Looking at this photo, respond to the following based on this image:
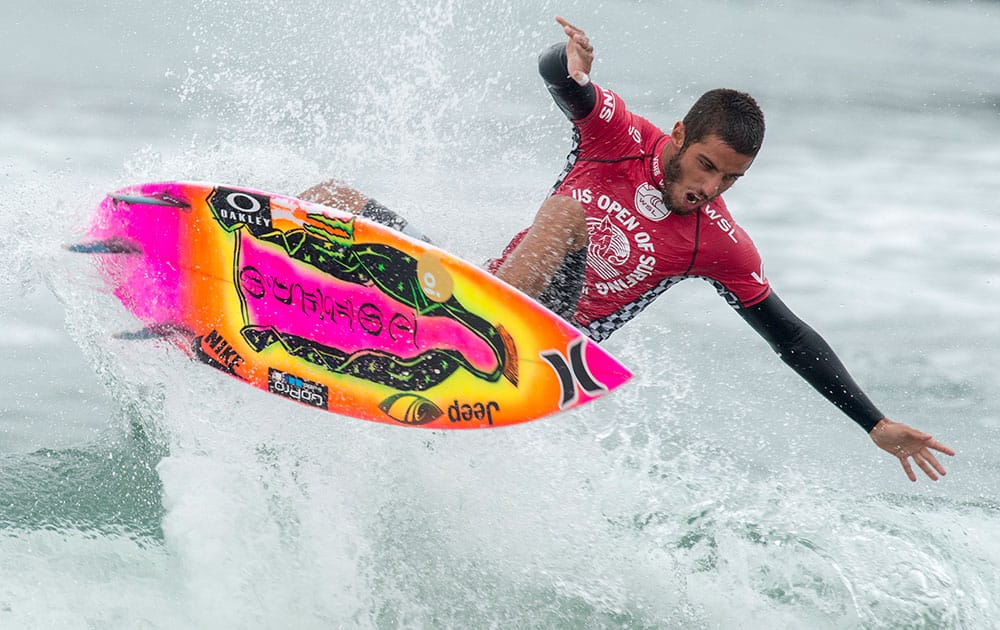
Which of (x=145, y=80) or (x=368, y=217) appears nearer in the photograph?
(x=368, y=217)

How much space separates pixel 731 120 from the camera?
3488 millimetres

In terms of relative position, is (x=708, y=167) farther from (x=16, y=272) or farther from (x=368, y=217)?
(x=16, y=272)

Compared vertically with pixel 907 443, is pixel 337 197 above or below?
above

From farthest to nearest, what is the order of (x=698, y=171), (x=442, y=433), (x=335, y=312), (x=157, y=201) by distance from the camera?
(x=442, y=433) < (x=157, y=201) < (x=335, y=312) < (x=698, y=171)

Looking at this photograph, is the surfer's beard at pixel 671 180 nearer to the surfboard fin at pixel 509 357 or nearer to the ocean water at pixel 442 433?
the surfboard fin at pixel 509 357

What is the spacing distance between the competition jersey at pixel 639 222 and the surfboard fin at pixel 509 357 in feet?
1.35

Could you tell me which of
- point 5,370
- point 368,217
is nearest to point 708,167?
point 368,217

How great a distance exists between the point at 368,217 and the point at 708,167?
1.44 m

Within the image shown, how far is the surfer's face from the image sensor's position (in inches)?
139

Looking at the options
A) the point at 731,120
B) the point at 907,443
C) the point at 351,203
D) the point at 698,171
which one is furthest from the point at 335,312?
the point at 907,443

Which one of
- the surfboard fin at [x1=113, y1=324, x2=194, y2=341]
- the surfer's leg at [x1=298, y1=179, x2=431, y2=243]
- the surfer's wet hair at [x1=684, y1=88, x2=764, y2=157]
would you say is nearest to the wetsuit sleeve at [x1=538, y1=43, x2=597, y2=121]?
the surfer's wet hair at [x1=684, y1=88, x2=764, y2=157]

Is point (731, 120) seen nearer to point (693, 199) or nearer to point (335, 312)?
point (693, 199)

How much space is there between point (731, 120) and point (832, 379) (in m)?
1.10

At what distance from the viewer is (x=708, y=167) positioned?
359cm
